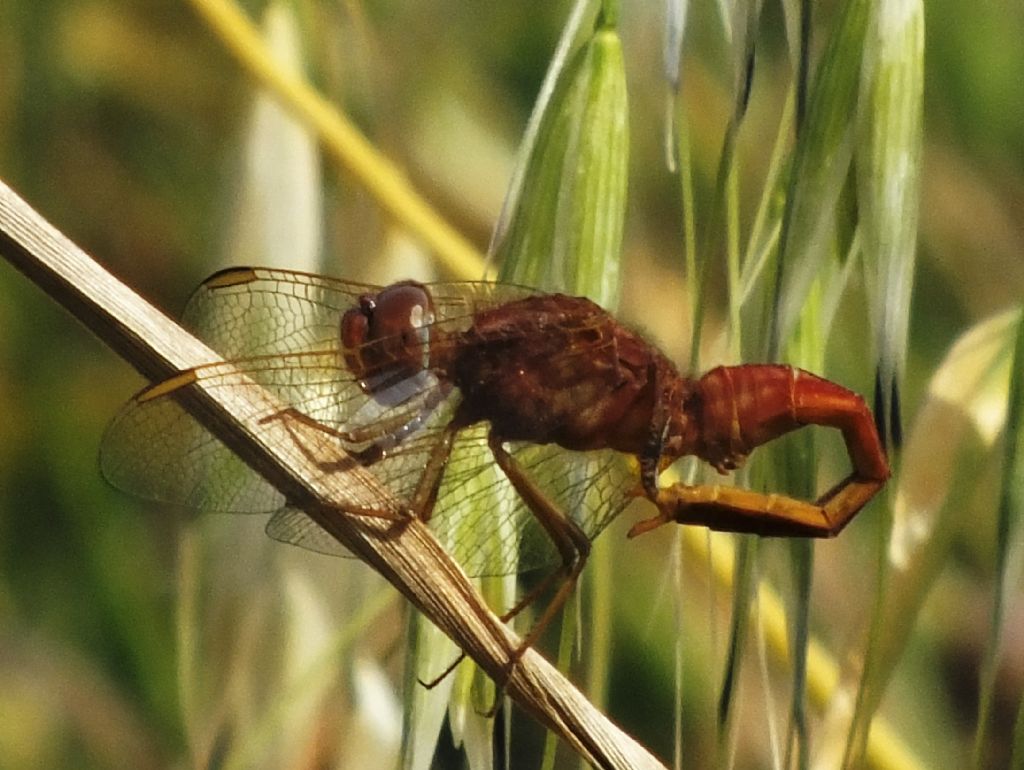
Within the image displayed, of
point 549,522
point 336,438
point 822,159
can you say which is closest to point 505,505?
point 549,522

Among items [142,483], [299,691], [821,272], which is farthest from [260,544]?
[821,272]

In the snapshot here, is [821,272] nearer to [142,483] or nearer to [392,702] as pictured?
[142,483]

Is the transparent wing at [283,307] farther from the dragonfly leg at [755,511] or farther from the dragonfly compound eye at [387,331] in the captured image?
the dragonfly leg at [755,511]

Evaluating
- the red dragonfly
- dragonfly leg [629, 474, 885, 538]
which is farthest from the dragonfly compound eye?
dragonfly leg [629, 474, 885, 538]

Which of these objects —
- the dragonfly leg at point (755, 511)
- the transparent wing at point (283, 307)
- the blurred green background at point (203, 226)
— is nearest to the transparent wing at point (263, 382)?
the transparent wing at point (283, 307)

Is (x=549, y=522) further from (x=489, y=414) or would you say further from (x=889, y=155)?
(x=889, y=155)
